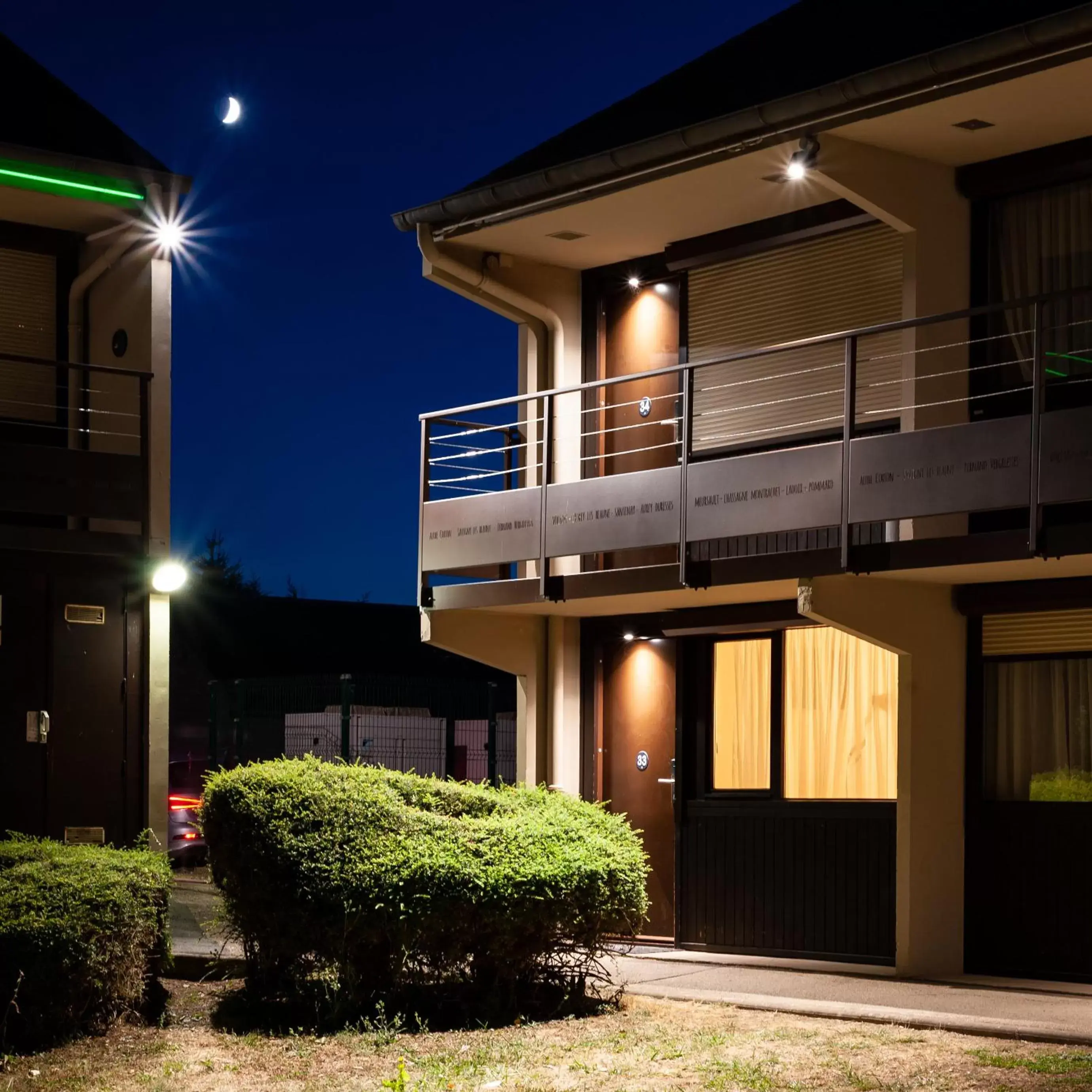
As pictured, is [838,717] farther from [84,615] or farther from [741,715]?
[84,615]

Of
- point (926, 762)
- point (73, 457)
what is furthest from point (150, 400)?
point (926, 762)

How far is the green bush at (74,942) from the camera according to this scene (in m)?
8.88

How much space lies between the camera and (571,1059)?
28.3 feet

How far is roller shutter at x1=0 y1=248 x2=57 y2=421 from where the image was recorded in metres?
15.0

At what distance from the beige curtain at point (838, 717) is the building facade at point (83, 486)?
17.0 feet

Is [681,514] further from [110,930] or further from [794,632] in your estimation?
[110,930]

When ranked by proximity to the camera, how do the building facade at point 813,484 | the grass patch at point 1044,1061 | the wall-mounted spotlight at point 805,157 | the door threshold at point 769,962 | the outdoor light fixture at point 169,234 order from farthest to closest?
1. the outdoor light fixture at point 169,234
2. the door threshold at point 769,962
3. the wall-mounted spotlight at point 805,157
4. the building facade at point 813,484
5. the grass patch at point 1044,1061

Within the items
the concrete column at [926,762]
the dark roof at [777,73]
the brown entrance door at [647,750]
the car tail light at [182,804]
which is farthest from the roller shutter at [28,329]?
the concrete column at [926,762]

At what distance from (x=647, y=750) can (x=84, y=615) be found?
4.76 metres

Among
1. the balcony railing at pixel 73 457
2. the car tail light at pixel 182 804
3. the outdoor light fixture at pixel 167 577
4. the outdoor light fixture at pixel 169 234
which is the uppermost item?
the outdoor light fixture at pixel 169 234

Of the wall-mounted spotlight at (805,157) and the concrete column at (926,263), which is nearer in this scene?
the wall-mounted spotlight at (805,157)

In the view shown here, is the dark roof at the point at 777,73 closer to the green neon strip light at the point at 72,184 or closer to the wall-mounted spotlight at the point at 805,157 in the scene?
the wall-mounted spotlight at the point at 805,157

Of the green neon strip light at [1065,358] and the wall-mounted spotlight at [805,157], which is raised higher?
the wall-mounted spotlight at [805,157]

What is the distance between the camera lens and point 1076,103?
34.7 ft
